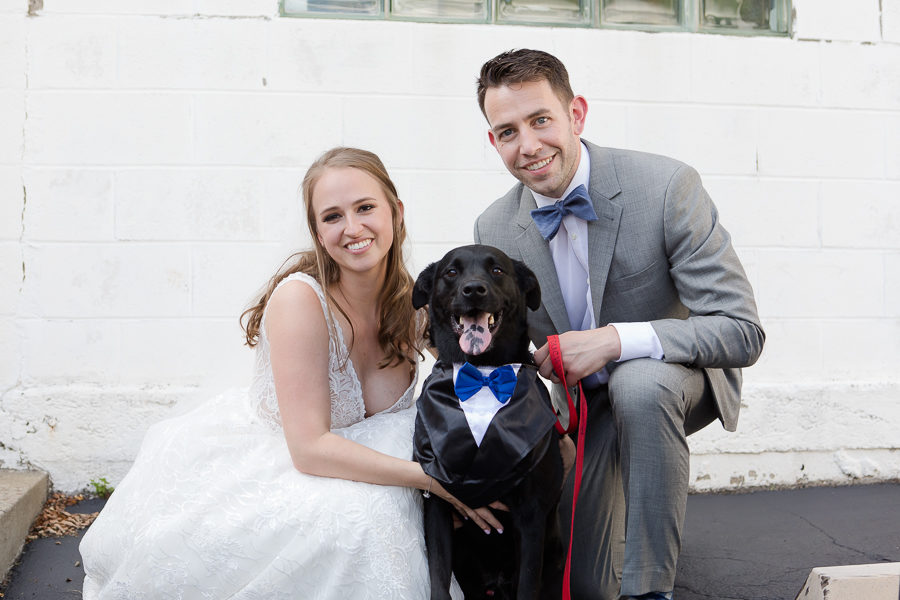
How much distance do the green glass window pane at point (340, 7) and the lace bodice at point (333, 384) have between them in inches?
69.4

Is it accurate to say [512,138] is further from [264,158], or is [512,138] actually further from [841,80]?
[841,80]

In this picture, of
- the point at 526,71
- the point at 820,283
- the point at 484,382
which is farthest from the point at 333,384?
the point at 820,283

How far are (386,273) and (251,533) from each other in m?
0.87

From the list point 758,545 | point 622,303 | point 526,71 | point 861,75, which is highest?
point 861,75

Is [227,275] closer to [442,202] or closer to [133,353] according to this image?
[133,353]

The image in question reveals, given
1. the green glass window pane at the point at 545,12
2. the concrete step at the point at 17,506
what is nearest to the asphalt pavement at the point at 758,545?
the concrete step at the point at 17,506

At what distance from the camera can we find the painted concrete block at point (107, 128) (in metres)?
3.18

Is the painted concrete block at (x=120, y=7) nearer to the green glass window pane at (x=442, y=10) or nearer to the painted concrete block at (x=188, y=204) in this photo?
the painted concrete block at (x=188, y=204)

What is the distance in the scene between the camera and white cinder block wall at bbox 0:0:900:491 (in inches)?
125

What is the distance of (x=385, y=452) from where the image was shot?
77.1 inches

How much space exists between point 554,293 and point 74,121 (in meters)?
2.37

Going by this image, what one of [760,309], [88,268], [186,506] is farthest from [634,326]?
[88,268]

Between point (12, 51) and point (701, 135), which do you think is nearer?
point (12, 51)

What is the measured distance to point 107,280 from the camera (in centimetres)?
322
